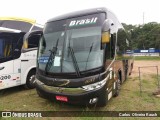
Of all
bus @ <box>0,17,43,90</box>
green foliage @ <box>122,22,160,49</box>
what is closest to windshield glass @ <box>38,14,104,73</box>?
bus @ <box>0,17,43,90</box>

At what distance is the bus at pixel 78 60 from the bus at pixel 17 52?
204cm

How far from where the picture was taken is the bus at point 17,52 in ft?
27.4

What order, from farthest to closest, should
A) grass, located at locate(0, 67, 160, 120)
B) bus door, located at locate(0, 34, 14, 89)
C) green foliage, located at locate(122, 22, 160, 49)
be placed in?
green foliage, located at locate(122, 22, 160, 49), bus door, located at locate(0, 34, 14, 89), grass, located at locate(0, 67, 160, 120)

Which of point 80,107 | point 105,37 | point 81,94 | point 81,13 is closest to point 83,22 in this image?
point 81,13

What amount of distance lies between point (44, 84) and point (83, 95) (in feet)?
4.48

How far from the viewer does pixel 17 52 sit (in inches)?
349

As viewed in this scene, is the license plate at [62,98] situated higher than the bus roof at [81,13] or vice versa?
the bus roof at [81,13]

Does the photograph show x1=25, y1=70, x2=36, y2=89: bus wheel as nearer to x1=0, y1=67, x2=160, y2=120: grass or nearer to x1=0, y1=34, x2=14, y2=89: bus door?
x1=0, y1=67, x2=160, y2=120: grass

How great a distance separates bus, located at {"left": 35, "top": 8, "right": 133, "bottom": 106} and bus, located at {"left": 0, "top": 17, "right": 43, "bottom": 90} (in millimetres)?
2037

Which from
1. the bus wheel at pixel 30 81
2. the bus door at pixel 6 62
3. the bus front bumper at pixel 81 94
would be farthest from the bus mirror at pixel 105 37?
the bus wheel at pixel 30 81

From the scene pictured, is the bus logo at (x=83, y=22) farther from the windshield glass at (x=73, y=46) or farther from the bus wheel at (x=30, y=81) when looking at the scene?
the bus wheel at (x=30, y=81)

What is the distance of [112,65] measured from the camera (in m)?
6.96

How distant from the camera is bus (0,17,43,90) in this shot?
8.34 meters

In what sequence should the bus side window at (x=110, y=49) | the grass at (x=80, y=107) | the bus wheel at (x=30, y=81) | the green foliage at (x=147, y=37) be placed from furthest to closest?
the green foliage at (x=147, y=37)
the bus wheel at (x=30, y=81)
the grass at (x=80, y=107)
the bus side window at (x=110, y=49)
